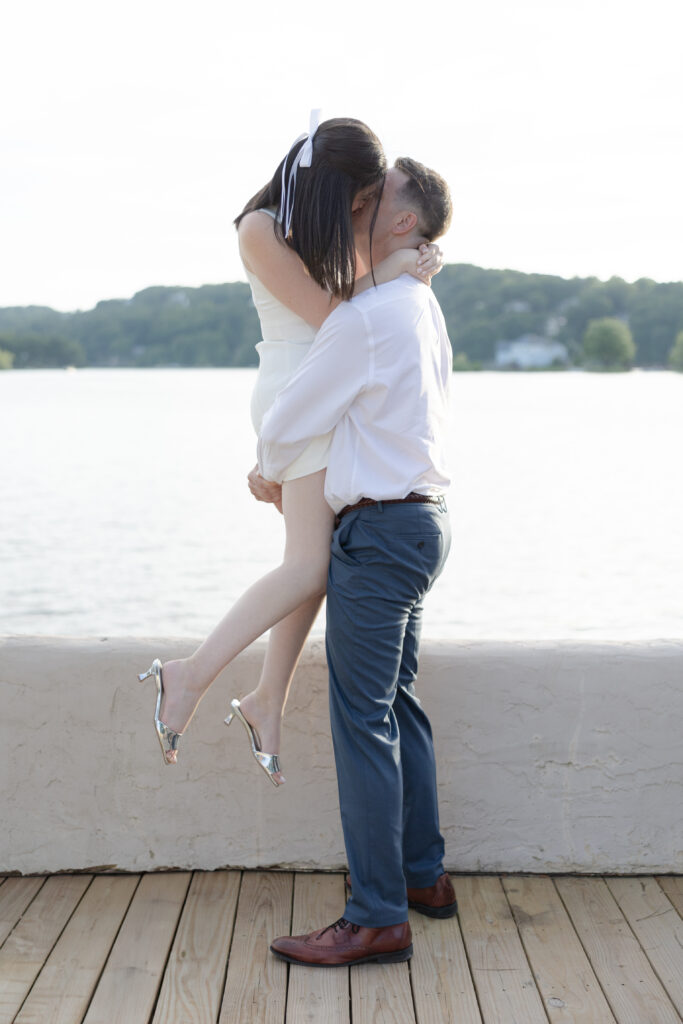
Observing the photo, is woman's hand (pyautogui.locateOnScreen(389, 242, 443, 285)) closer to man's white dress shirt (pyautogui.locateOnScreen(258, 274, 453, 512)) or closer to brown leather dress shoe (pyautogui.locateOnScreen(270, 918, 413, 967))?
man's white dress shirt (pyautogui.locateOnScreen(258, 274, 453, 512))

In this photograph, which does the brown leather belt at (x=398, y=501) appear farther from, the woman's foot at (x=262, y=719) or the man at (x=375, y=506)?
the woman's foot at (x=262, y=719)

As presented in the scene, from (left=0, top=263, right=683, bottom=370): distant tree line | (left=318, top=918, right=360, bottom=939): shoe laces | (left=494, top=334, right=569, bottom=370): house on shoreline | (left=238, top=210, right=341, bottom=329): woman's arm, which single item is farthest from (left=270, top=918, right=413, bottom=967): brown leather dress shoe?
(left=494, top=334, right=569, bottom=370): house on shoreline

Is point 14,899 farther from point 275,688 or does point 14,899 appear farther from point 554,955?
point 554,955

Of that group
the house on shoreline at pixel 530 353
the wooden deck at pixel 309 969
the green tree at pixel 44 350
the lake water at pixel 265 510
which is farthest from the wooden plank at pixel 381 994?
the green tree at pixel 44 350

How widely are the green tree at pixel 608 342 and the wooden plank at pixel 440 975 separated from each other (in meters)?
34.9

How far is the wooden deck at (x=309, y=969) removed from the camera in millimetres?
1825

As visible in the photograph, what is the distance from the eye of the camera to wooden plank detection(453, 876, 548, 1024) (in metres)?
1.83

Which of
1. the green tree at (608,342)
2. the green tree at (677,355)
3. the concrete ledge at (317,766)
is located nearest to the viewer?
the concrete ledge at (317,766)

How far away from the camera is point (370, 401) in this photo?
189 cm

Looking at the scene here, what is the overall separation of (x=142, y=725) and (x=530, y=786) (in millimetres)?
890

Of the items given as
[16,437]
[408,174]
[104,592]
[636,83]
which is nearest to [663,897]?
[408,174]

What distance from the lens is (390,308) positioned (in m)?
1.88

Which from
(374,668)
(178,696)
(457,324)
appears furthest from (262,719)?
(457,324)

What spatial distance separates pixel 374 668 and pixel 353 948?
0.54m
